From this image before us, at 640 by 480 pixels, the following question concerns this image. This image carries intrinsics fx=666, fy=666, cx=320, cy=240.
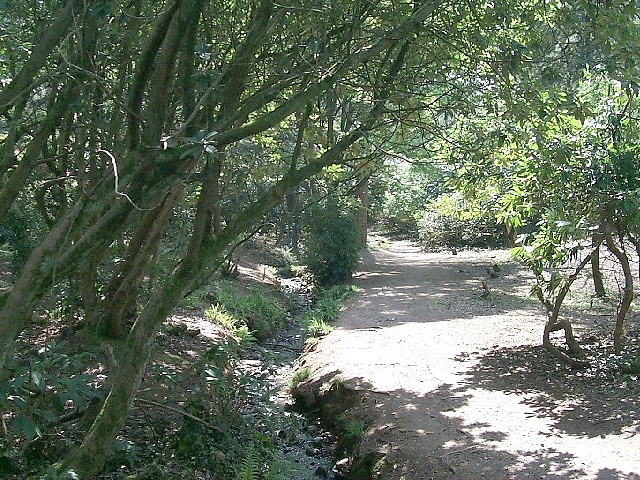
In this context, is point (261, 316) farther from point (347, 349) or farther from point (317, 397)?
point (317, 397)

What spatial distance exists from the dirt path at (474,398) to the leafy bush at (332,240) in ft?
18.0

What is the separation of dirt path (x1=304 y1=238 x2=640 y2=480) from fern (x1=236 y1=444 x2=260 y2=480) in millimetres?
1250

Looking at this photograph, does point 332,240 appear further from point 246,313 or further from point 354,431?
point 354,431

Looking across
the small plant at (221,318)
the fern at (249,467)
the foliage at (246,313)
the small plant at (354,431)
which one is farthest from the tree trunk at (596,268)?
the small plant at (221,318)

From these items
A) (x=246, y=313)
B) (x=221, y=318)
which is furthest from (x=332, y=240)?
(x=221, y=318)

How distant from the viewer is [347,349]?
10727 mm

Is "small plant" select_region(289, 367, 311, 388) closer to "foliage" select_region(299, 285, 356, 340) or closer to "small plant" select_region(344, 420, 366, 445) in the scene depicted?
"small plant" select_region(344, 420, 366, 445)

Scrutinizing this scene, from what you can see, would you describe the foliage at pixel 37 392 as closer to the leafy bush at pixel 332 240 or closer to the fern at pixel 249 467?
the fern at pixel 249 467

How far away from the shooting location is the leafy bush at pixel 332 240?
65.3ft

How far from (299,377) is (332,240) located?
10235mm

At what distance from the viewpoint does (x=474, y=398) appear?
7766mm

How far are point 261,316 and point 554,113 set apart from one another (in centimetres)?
955

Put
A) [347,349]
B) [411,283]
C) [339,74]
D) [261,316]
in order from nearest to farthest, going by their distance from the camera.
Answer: [339,74] < [347,349] < [261,316] < [411,283]

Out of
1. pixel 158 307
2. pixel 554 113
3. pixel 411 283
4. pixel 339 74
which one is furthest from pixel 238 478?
pixel 411 283
